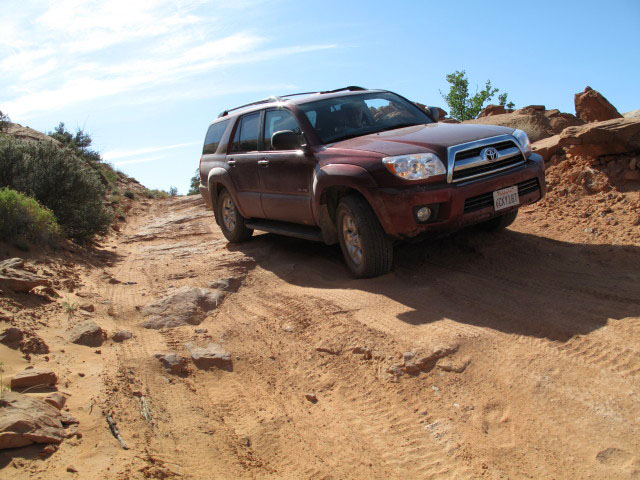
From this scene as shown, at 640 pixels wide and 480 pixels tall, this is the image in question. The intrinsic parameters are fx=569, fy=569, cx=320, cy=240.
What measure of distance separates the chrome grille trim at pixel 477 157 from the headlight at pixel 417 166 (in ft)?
0.33

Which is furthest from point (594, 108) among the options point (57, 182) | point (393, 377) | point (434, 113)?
point (57, 182)

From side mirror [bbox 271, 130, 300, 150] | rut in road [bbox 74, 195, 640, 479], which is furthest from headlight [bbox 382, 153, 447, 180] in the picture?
side mirror [bbox 271, 130, 300, 150]

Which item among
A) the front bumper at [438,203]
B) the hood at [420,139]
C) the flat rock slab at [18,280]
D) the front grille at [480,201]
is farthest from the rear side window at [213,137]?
the front grille at [480,201]

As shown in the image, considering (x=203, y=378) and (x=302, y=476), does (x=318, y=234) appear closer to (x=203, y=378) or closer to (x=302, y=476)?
(x=203, y=378)

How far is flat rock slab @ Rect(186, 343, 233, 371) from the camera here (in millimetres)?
4227

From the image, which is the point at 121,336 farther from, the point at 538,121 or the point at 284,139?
the point at 538,121

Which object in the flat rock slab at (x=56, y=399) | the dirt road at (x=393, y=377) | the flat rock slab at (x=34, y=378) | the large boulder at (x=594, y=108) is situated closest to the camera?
the dirt road at (x=393, y=377)

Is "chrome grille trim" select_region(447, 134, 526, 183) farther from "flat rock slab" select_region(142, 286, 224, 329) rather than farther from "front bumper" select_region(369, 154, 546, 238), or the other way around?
"flat rock slab" select_region(142, 286, 224, 329)

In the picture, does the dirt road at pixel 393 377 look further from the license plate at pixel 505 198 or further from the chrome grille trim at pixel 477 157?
the chrome grille trim at pixel 477 157

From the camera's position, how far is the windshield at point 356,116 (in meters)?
5.99

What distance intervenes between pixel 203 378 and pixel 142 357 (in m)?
0.53

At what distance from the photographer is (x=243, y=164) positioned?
7.20m

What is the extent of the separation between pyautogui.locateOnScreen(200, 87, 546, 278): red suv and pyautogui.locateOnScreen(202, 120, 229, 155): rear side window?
759 mm

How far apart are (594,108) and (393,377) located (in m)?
8.89
